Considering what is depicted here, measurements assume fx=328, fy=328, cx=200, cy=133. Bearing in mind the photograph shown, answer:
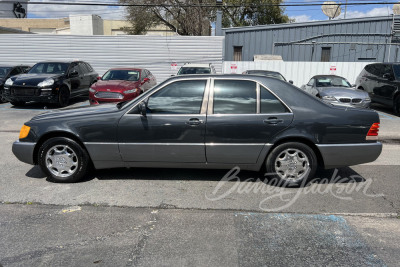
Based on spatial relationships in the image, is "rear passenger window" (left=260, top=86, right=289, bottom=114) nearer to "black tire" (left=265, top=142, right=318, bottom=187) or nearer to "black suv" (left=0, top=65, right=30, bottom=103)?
"black tire" (left=265, top=142, right=318, bottom=187)

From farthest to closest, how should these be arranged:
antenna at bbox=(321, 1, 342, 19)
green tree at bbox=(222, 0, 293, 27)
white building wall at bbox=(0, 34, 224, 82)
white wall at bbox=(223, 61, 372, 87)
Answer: green tree at bbox=(222, 0, 293, 27) → antenna at bbox=(321, 1, 342, 19) → white building wall at bbox=(0, 34, 224, 82) → white wall at bbox=(223, 61, 372, 87)

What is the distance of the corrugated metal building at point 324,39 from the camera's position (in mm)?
20438

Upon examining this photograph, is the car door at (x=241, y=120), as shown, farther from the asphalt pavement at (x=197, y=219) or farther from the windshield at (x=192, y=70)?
the windshield at (x=192, y=70)

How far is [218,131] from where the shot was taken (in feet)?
14.7

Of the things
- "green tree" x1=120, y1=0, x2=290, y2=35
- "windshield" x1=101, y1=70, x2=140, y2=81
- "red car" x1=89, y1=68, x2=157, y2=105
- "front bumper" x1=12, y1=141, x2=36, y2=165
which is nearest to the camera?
"front bumper" x1=12, y1=141, x2=36, y2=165

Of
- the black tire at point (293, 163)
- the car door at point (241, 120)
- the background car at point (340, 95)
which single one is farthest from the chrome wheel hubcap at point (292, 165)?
the background car at point (340, 95)

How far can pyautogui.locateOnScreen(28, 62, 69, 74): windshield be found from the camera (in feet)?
40.9

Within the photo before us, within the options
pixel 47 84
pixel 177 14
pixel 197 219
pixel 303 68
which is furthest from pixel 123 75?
pixel 177 14

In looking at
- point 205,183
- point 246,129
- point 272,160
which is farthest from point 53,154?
point 272,160

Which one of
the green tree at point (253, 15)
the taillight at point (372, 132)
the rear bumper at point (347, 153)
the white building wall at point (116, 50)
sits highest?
the green tree at point (253, 15)

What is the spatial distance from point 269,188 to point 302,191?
46 cm

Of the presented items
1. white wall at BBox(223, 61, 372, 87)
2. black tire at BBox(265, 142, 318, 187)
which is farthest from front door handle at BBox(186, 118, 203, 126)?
white wall at BBox(223, 61, 372, 87)

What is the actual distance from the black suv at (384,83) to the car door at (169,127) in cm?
935

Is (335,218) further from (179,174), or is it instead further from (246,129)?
(179,174)
